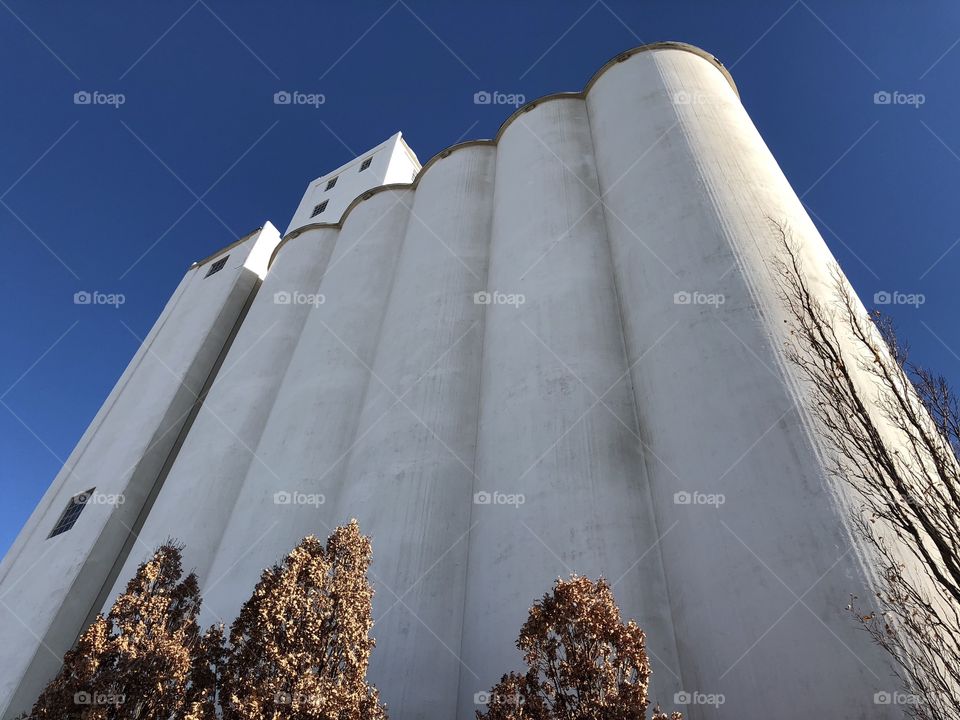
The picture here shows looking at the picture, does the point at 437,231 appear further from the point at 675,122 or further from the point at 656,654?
the point at 656,654

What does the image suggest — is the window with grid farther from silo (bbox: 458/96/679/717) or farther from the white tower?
silo (bbox: 458/96/679/717)

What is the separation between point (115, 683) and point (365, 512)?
516 centimetres

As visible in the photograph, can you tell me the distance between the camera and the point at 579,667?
227 inches

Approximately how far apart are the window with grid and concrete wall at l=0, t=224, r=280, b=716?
0.90 feet

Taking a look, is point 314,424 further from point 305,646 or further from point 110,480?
point 305,646

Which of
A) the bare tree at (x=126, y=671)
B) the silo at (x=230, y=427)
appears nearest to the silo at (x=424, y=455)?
the bare tree at (x=126, y=671)

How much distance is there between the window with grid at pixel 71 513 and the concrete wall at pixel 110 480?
27 cm

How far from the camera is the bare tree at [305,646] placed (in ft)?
17.9

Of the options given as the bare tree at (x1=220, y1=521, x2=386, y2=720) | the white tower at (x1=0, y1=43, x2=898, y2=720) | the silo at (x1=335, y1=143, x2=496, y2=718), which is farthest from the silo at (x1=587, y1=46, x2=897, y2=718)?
the bare tree at (x1=220, y1=521, x2=386, y2=720)

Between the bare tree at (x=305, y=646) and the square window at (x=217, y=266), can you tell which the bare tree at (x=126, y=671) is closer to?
the bare tree at (x=305, y=646)

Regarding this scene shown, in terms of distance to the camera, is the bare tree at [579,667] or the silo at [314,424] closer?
the bare tree at [579,667]

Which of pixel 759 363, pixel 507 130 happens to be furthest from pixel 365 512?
pixel 507 130

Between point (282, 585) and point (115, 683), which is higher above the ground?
point (282, 585)

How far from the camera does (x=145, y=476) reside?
17.4 m
